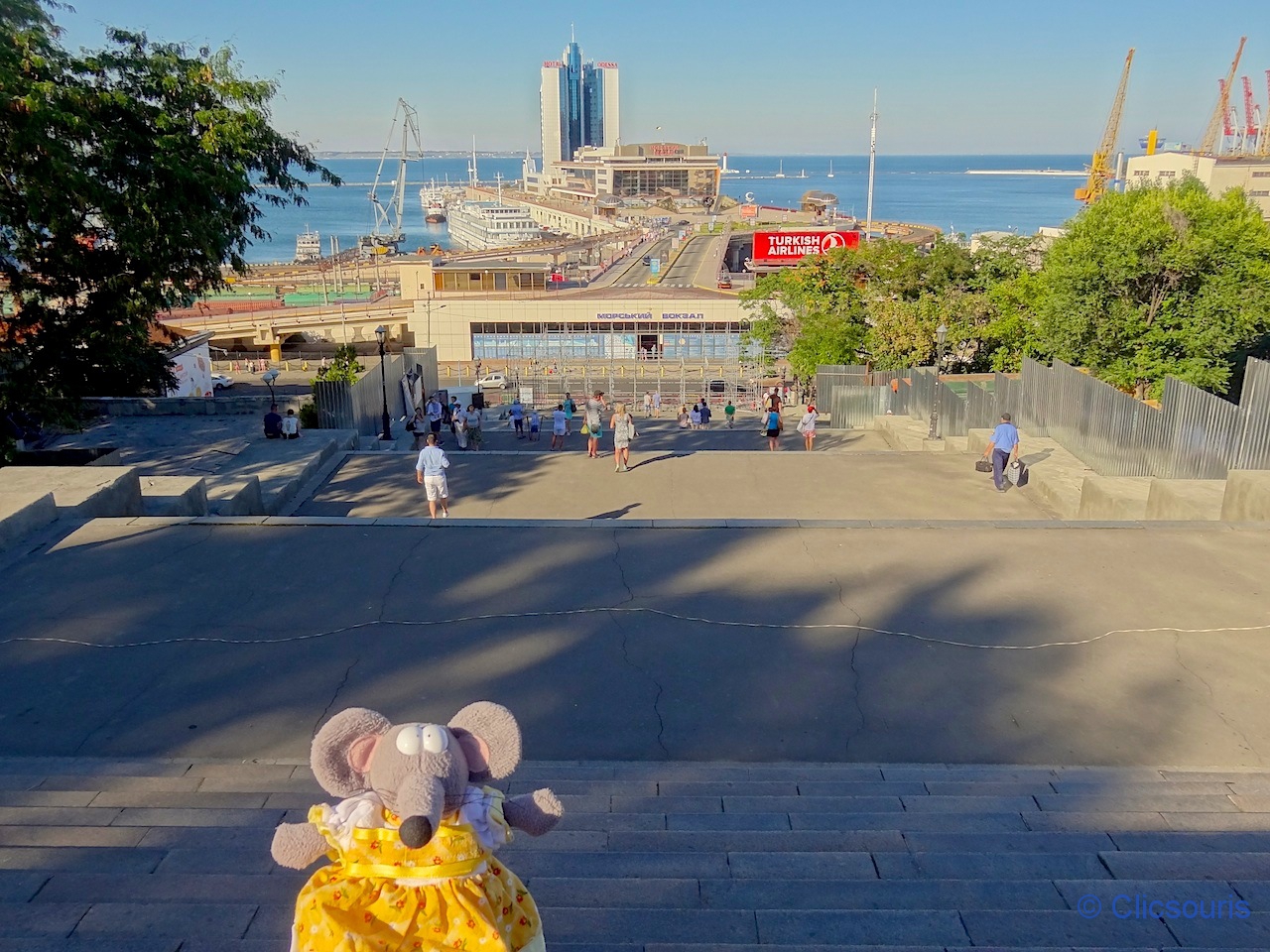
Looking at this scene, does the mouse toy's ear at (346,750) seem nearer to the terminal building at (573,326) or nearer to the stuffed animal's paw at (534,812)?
the stuffed animal's paw at (534,812)

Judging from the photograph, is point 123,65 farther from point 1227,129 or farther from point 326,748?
point 1227,129

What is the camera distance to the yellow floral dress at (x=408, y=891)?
263 cm

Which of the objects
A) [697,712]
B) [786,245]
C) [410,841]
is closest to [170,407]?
[697,712]

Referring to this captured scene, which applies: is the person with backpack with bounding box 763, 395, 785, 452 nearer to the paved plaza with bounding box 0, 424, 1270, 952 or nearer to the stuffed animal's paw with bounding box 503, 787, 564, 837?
the paved plaza with bounding box 0, 424, 1270, 952

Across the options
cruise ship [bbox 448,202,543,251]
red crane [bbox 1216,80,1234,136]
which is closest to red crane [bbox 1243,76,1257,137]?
red crane [bbox 1216,80,1234,136]

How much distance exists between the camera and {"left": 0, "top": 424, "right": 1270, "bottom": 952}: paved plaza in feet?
12.3

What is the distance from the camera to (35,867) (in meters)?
3.97

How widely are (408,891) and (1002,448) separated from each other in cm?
1213

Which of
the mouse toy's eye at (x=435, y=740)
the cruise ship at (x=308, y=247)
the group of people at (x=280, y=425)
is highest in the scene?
the cruise ship at (x=308, y=247)

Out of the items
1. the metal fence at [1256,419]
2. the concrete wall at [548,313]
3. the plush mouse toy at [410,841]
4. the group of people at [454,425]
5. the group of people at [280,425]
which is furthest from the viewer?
the concrete wall at [548,313]

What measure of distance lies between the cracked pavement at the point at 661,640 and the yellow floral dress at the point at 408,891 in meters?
3.27

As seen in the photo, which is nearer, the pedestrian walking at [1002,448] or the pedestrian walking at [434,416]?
the pedestrian walking at [1002,448]

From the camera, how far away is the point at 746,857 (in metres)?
4.19
